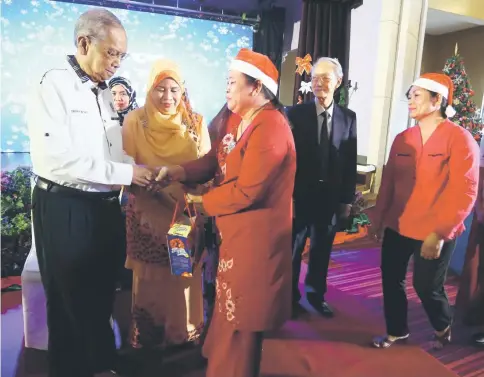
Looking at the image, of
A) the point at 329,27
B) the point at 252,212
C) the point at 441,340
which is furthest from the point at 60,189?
the point at 329,27

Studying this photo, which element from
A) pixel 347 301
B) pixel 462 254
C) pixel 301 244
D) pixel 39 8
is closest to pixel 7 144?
pixel 39 8

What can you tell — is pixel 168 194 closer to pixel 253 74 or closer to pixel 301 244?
pixel 253 74

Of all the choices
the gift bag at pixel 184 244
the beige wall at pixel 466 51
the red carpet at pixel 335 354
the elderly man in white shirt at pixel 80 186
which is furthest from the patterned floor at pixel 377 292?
the beige wall at pixel 466 51

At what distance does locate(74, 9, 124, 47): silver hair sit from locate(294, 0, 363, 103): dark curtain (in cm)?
297

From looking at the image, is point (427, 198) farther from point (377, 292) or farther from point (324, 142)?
point (377, 292)

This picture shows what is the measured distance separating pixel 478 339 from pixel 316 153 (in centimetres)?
140

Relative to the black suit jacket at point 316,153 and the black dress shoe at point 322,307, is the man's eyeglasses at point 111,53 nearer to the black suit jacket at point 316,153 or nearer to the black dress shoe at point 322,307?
the black suit jacket at point 316,153

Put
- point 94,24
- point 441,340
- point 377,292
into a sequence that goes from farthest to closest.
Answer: point 377,292 → point 441,340 → point 94,24

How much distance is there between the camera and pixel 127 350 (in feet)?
6.71

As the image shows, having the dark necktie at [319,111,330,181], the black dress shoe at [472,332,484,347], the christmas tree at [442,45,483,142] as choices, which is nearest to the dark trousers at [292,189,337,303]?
the dark necktie at [319,111,330,181]

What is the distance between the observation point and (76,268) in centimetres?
157

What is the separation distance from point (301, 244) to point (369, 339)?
657 mm

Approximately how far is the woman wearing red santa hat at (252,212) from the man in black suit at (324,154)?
0.83m

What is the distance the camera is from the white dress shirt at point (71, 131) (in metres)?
1.40
